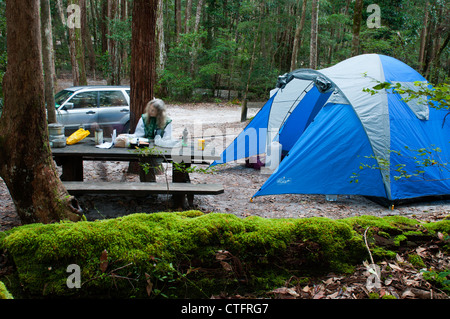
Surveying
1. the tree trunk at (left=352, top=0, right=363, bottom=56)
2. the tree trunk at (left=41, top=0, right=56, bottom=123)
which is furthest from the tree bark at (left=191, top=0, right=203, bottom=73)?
the tree trunk at (left=41, top=0, right=56, bottom=123)

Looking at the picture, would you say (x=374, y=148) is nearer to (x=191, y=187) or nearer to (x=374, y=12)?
(x=191, y=187)

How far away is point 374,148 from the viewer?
5.84 meters

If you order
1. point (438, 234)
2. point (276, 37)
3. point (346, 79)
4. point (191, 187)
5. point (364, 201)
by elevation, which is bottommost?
point (364, 201)

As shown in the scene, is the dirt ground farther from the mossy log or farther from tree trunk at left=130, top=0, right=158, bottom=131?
the mossy log

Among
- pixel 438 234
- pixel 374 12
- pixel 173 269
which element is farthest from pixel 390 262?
pixel 374 12

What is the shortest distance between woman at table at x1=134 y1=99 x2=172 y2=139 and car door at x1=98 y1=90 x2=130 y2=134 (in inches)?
155

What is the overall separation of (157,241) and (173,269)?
8.6 inches

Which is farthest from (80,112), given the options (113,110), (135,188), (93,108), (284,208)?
(284,208)

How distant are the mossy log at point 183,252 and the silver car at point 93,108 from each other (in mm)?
7679

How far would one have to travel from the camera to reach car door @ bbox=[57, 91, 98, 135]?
30.6 ft

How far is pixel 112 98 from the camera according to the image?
32.8ft

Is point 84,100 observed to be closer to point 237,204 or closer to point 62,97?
point 62,97

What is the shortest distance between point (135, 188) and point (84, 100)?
599 centimetres

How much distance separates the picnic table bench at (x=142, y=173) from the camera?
468 cm
